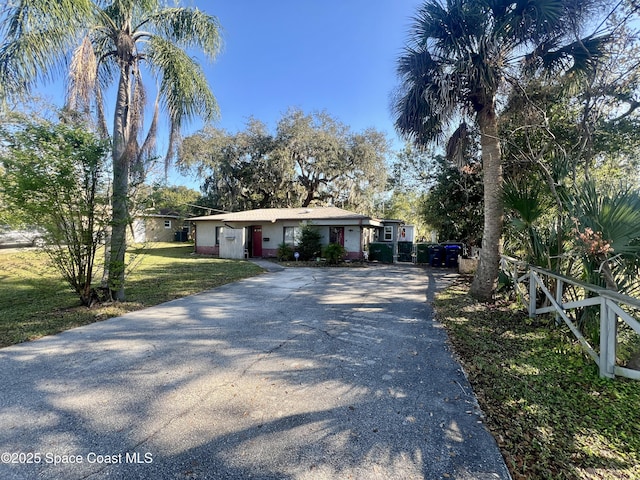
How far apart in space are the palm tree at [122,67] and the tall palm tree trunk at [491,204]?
672 cm

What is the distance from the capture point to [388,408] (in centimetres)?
271

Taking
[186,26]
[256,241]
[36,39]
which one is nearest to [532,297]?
[186,26]

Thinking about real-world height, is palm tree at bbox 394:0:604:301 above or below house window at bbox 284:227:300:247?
above

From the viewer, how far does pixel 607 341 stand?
3.19m

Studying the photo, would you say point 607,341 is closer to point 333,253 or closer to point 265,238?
point 333,253

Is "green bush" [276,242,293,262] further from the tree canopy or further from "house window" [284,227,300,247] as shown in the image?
the tree canopy

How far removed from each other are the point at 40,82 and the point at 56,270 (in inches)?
137

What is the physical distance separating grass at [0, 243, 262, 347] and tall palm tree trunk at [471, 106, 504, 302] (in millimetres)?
7330

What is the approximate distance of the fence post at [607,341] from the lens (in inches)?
124

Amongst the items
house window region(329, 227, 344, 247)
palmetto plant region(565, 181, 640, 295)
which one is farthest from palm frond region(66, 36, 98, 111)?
house window region(329, 227, 344, 247)

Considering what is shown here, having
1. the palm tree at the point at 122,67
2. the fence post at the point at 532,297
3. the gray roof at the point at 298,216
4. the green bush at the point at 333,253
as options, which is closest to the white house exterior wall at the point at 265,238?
the gray roof at the point at 298,216

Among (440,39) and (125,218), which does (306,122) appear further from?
(125,218)

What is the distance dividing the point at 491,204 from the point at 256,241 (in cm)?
1447

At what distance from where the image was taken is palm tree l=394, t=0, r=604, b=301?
6.05m
